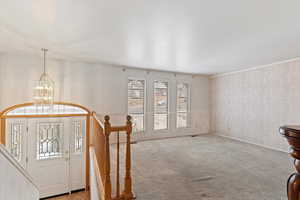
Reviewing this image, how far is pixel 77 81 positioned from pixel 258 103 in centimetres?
534

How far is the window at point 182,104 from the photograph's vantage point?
616 cm

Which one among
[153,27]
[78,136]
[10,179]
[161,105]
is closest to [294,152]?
[10,179]

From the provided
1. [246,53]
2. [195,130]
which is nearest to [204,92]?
[195,130]

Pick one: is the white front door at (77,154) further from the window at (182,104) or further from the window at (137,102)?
the window at (182,104)

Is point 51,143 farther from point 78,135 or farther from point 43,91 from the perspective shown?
point 43,91

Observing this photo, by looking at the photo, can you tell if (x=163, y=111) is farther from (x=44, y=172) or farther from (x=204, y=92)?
(x=44, y=172)

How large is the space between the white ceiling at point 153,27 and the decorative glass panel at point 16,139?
1.78 meters

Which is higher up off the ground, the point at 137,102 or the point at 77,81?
the point at 77,81

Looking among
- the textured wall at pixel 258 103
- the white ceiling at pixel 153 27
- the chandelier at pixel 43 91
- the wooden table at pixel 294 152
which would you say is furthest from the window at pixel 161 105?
the wooden table at pixel 294 152

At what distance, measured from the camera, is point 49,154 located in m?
4.16

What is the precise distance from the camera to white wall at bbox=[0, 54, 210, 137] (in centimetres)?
382

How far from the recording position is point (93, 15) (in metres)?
1.99

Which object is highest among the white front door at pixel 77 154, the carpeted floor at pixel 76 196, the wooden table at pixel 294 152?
the wooden table at pixel 294 152

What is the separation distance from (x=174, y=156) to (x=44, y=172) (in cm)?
327
